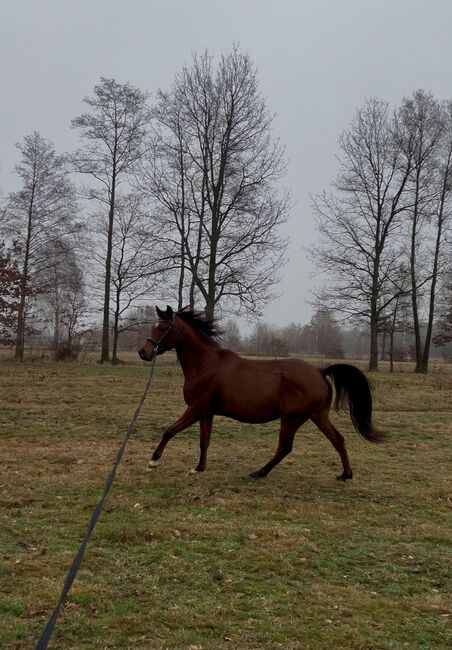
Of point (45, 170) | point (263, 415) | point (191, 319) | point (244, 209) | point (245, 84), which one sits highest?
point (245, 84)

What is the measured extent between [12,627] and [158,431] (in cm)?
734

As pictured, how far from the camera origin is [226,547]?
4.63 metres

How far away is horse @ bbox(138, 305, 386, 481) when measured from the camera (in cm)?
700

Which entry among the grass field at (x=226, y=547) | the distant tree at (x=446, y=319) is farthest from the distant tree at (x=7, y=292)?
the distant tree at (x=446, y=319)

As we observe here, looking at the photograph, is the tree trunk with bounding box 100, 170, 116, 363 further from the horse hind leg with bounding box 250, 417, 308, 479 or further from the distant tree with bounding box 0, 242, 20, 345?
the horse hind leg with bounding box 250, 417, 308, 479

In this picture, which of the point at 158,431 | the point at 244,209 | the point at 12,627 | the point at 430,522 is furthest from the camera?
the point at 244,209

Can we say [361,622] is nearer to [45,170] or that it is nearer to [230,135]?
[230,135]

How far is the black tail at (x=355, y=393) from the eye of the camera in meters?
7.39

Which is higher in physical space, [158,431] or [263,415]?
[263,415]

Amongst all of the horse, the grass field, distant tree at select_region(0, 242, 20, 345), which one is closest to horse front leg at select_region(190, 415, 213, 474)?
the horse

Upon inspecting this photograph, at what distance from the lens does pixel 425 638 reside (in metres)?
3.27

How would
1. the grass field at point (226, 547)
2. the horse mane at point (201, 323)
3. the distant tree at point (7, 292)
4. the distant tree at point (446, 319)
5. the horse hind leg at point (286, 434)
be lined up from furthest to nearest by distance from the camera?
the distant tree at point (446, 319)
the distant tree at point (7, 292)
the horse mane at point (201, 323)
the horse hind leg at point (286, 434)
the grass field at point (226, 547)

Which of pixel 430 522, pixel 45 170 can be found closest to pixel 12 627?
pixel 430 522

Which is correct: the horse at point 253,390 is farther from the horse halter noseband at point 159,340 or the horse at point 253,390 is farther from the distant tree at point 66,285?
the distant tree at point 66,285
